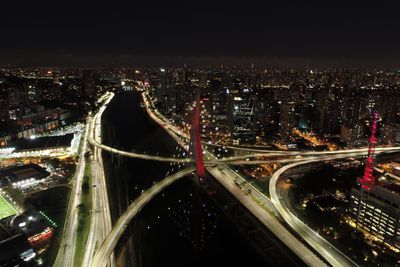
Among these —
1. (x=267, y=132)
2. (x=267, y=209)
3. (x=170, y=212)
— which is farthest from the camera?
(x=267, y=132)

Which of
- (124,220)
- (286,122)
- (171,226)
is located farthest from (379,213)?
(286,122)

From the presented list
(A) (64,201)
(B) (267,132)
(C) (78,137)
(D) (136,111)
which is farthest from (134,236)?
(D) (136,111)

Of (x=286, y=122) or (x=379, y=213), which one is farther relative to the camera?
(x=286, y=122)

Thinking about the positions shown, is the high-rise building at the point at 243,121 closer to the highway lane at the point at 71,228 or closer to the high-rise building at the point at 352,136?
the high-rise building at the point at 352,136

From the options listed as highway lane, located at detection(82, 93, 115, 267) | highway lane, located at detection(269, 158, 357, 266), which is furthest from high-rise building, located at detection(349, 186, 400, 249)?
highway lane, located at detection(82, 93, 115, 267)

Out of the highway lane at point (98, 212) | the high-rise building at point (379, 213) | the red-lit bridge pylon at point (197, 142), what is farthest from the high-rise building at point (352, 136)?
the highway lane at point (98, 212)

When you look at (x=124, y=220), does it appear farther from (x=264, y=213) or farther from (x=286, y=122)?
(x=286, y=122)

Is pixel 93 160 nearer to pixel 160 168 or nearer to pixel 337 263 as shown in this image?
pixel 160 168
